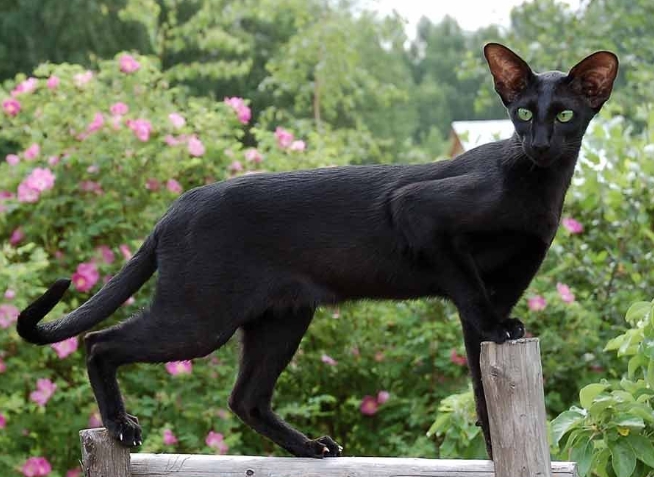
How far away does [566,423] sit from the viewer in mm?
2477

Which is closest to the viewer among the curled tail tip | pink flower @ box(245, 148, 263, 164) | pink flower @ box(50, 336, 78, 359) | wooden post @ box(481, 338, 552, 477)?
wooden post @ box(481, 338, 552, 477)

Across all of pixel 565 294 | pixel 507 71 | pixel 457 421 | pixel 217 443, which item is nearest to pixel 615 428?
pixel 457 421

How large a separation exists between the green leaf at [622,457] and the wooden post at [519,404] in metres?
0.27

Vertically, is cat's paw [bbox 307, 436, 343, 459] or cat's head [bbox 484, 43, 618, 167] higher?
cat's head [bbox 484, 43, 618, 167]

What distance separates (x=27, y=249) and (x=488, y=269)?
212 centimetres

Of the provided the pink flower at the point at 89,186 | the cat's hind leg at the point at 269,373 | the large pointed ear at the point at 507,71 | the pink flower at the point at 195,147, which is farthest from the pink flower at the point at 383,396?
the large pointed ear at the point at 507,71

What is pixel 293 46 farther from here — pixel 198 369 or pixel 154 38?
pixel 198 369

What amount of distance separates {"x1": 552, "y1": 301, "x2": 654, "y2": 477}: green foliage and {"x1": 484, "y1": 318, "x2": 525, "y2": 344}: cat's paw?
292 mm

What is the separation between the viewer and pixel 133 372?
13.7ft

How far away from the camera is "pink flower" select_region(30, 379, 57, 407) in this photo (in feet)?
12.9

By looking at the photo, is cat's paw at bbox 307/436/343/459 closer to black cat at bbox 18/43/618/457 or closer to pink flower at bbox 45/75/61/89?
black cat at bbox 18/43/618/457

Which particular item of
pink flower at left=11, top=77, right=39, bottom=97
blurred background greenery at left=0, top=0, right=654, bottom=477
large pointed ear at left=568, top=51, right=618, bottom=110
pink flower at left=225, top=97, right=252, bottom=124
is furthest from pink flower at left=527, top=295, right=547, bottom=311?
pink flower at left=11, top=77, right=39, bottom=97

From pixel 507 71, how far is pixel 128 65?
2.76 metres

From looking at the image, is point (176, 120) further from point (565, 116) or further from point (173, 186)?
point (565, 116)
